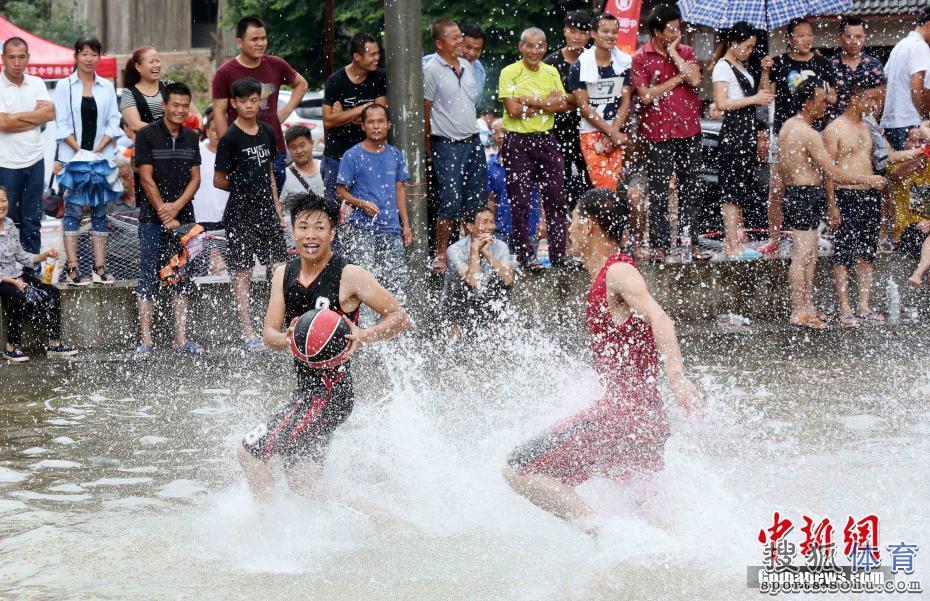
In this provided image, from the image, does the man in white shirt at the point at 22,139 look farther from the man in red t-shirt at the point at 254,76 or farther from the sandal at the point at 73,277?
the man in red t-shirt at the point at 254,76

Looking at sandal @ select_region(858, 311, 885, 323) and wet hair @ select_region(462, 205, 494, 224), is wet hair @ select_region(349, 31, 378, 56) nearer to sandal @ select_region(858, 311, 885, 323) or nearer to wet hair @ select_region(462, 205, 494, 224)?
wet hair @ select_region(462, 205, 494, 224)

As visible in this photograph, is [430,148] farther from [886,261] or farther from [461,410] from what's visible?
[886,261]

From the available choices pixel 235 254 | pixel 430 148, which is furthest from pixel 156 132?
pixel 430 148

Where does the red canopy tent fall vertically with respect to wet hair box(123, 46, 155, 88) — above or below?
above

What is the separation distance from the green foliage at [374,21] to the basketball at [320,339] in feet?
54.8

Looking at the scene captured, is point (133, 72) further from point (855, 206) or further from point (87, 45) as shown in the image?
point (855, 206)

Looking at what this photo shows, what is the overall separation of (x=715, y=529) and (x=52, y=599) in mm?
2900

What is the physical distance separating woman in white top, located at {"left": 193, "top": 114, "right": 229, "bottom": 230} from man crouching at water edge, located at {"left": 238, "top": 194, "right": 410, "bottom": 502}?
4789mm

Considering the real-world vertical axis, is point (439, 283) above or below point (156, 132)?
below

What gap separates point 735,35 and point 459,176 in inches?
110

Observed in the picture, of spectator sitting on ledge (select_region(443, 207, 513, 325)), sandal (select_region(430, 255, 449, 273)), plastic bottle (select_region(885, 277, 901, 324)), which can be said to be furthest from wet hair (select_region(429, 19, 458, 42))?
plastic bottle (select_region(885, 277, 901, 324))

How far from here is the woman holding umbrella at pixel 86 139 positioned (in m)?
9.86

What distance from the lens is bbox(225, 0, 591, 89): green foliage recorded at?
72.4ft

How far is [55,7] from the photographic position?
32062 mm
